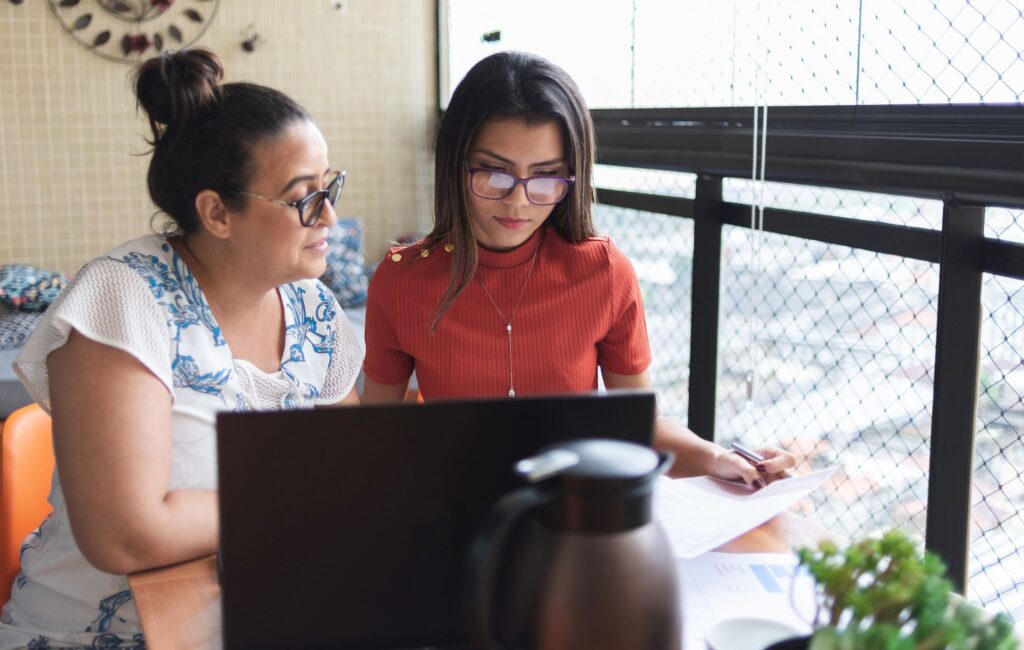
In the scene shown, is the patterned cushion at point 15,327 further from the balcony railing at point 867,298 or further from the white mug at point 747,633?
the white mug at point 747,633

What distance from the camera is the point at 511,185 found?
4.85 feet

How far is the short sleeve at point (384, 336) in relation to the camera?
1.65 metres

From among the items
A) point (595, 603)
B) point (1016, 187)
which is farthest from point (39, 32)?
point (595, 603)

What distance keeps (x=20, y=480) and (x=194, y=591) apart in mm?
586

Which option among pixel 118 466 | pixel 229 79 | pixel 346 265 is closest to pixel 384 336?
pixel 118 466

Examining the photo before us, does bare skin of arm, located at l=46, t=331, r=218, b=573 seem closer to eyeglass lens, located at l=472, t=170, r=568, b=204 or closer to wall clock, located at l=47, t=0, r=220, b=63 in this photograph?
eyeglass lens, located at l=472, t=170, r=568, b=204

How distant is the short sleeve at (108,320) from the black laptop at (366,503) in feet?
1.63

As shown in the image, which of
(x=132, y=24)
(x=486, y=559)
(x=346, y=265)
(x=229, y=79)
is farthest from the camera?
(x=346, y=265)

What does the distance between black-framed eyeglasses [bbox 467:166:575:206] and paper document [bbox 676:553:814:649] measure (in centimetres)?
62

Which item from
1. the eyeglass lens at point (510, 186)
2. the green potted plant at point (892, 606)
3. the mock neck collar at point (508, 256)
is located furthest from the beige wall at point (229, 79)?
the green potted plant at point (892, 606)

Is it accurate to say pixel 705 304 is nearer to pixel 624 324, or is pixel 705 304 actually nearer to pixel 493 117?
pixel 624 324

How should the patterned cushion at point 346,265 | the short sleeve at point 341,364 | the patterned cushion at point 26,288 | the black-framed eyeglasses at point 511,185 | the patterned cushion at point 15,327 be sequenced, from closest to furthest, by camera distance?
the black-framed eyeglasses at point 511,185 → the short sleeve at point 341,364 → the patterned cushion at point 15,327 → the patterned cushion at point 26,288 → the patterned cushion at point 346,265

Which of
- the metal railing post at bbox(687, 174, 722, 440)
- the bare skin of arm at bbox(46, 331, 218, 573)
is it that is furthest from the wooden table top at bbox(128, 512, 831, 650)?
the metal railing post at bbox(687, 174, 722, 440)

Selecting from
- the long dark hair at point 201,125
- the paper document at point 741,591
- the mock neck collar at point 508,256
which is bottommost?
the paper document at point 741,591
